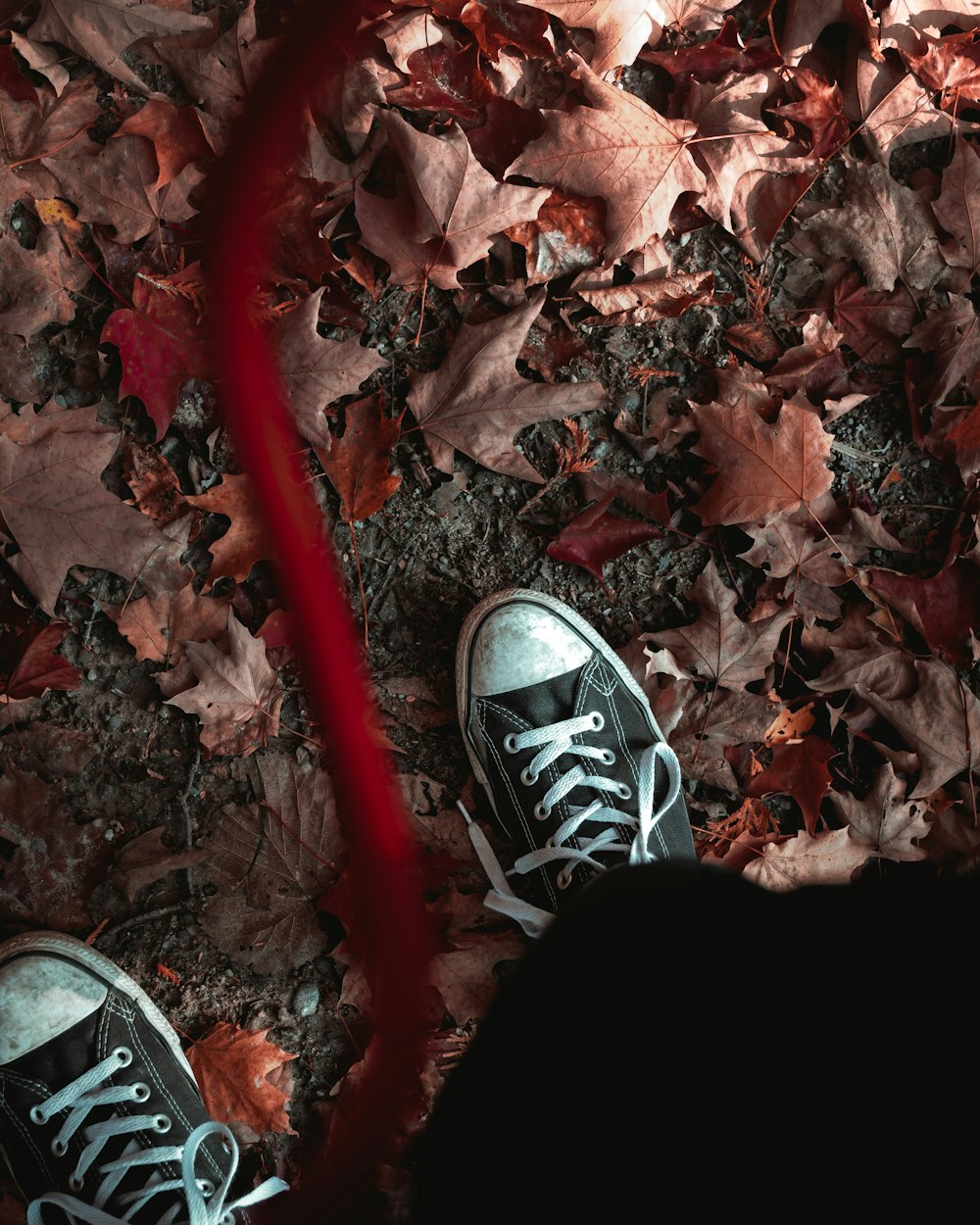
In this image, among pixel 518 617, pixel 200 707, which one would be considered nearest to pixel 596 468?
pixel 518 617

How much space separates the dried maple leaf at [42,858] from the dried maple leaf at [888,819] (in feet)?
4.65

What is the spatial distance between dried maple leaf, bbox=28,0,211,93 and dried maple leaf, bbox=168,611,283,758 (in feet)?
3.34

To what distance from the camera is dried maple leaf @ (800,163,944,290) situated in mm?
1720

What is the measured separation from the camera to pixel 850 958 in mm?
846

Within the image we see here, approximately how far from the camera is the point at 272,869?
5.29 feet

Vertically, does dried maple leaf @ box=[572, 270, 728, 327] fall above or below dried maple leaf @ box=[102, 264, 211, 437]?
below

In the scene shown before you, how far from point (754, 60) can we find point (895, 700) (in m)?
1.25

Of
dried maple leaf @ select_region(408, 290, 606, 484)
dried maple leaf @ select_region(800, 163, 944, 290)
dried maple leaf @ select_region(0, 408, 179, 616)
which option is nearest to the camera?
dried maple leaf @ select_region(0, 408, 179, 616)

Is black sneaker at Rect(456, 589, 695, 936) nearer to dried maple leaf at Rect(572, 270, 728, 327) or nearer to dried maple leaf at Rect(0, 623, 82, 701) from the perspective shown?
dried maple leaf at Rect(572, 270, 728, 327)

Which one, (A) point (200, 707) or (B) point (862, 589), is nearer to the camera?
(A) point (200, 707)

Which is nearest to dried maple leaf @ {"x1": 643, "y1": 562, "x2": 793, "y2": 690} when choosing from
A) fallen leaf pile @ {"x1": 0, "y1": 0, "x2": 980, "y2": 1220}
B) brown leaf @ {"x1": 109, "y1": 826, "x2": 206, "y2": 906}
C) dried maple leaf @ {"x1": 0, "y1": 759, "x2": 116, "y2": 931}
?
fallen leaf pile @ {"x1": 0, "y1": 0, "x2": 980, "y2": 1220}

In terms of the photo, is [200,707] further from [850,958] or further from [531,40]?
[531,40]

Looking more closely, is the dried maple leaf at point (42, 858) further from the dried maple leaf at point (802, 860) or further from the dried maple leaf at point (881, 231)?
the dried maple leaf at point (881, 231)

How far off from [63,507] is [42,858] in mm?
620
